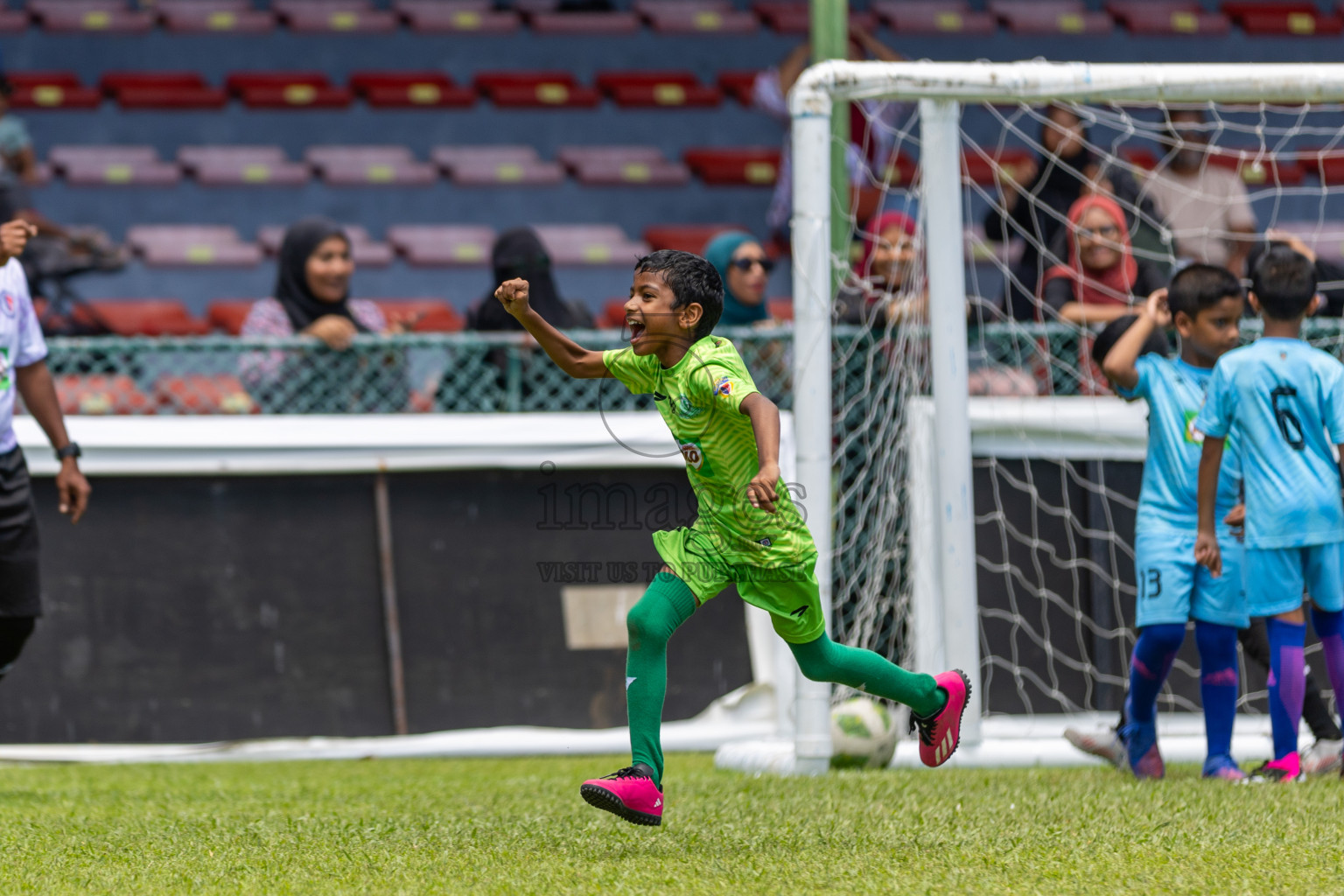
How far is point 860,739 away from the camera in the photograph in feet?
17.4

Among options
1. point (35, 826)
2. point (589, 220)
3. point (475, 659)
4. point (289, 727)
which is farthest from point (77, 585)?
point (589, 220)

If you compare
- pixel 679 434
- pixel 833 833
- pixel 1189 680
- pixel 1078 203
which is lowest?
pixel 1189 680

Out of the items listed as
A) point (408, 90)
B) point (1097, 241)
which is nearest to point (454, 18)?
point (408, 90)

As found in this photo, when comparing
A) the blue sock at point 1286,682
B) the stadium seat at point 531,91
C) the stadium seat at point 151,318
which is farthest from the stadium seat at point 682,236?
the blue sock at point 1286,682

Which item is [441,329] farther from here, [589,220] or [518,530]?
[518,530]

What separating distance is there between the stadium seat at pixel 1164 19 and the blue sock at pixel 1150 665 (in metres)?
8.38

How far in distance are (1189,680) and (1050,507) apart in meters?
0.89

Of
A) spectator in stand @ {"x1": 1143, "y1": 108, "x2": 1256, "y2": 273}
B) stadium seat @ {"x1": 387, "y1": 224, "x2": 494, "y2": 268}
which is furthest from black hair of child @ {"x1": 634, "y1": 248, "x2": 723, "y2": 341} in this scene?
stadium seat @ {"x1": 387, "y1": 224, "x2": 494, "y2": 268}

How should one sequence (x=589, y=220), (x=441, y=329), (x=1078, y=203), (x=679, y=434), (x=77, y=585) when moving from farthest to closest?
1. (x=589, y=220)
2. (x=441, y=329)
3. (x=1078, y=203)
4. (x=77, y=585)
5. (x=679, y=434)

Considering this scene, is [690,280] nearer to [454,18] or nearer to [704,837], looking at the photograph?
[704,837]

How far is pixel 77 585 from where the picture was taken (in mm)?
6113

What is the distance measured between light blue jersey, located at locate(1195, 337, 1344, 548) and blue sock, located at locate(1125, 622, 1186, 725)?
15.1 inches

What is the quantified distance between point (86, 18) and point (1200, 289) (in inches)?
363

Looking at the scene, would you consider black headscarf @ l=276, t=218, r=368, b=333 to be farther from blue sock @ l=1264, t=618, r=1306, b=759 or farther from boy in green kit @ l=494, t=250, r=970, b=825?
blue sock @ l=1264, t=618, r=1306, b=759
